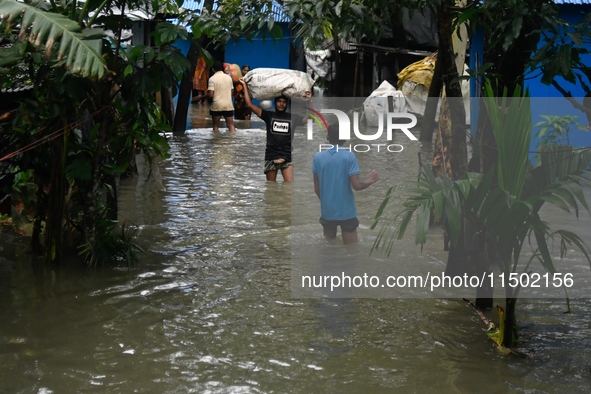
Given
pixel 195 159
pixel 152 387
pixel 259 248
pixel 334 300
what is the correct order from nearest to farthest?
pixel 152 387 → pixel 334 300 → pixel 259 248 → pixel 195 159

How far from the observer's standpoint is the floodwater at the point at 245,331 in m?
5.03

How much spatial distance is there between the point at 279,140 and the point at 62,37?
6.01 metres

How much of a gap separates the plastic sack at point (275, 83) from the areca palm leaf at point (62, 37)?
16.2 meters

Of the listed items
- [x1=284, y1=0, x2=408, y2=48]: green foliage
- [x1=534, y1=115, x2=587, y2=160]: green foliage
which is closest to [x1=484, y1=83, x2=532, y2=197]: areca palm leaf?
[x1=284, y1=0, x2=408, y2=48]: green foliage

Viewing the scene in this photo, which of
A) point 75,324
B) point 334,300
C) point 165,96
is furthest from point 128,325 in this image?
point 165,96

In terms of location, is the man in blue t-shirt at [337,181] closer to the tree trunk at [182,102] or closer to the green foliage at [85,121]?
the green foliage at [85,121]

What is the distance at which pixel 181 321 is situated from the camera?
607 cm

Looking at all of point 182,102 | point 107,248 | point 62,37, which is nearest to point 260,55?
point 182,102

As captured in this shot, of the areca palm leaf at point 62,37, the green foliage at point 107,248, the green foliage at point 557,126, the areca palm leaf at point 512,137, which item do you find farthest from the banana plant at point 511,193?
the green foliage at point 107,248

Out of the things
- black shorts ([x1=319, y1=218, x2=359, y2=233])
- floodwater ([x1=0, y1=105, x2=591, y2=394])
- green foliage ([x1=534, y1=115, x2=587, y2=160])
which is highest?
green foliage ([x1=534, y1=115, x2=587, y2=160])

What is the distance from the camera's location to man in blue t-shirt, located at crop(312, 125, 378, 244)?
7.56 metres

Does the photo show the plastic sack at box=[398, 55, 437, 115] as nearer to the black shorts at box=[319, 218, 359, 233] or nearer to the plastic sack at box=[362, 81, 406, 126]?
the plastic sack at box=[362, 81, 406, 126]

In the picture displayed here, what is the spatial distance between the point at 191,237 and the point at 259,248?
833mm

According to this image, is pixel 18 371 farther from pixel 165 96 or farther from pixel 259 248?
→ pixel 165 96
